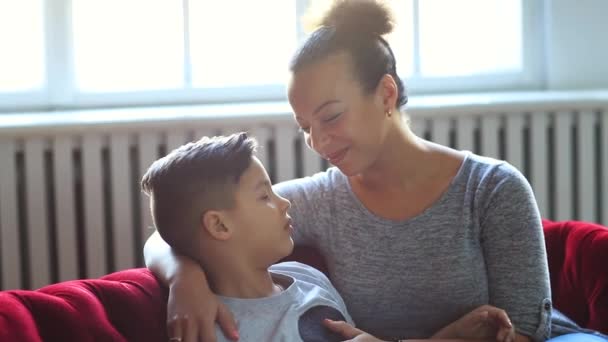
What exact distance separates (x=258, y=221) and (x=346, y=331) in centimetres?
23

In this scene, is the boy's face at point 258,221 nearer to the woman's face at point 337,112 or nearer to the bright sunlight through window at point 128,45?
the woman's face at point 337,112

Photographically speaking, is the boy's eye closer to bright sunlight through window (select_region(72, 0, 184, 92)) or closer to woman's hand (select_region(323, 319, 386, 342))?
woman's hand (select_region(323, 319, 386, 342))

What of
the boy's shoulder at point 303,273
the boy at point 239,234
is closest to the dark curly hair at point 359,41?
the boy at point 239,234

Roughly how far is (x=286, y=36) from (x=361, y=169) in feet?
3.53

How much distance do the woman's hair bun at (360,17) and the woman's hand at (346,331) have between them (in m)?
0.55

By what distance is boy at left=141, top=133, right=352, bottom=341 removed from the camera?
5.02 feet

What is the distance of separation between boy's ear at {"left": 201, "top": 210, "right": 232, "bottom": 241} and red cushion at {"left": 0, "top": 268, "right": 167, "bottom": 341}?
167 mm

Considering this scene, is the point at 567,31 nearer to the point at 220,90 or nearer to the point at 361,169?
the point at 220,90

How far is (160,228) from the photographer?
158 centimetres

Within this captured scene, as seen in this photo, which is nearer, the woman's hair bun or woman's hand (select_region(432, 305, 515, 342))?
woman's hand (select_region(432, 305, 515, 342))

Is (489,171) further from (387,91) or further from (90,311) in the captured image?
(90,311)

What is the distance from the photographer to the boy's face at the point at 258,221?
1.55m

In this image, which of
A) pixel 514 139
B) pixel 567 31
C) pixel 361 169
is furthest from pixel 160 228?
pixel 567 31

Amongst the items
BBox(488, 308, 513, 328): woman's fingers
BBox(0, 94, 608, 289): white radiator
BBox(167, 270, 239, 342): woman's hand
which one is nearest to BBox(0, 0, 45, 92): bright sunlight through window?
BBox(0, 94, 608, 289): white radiator
